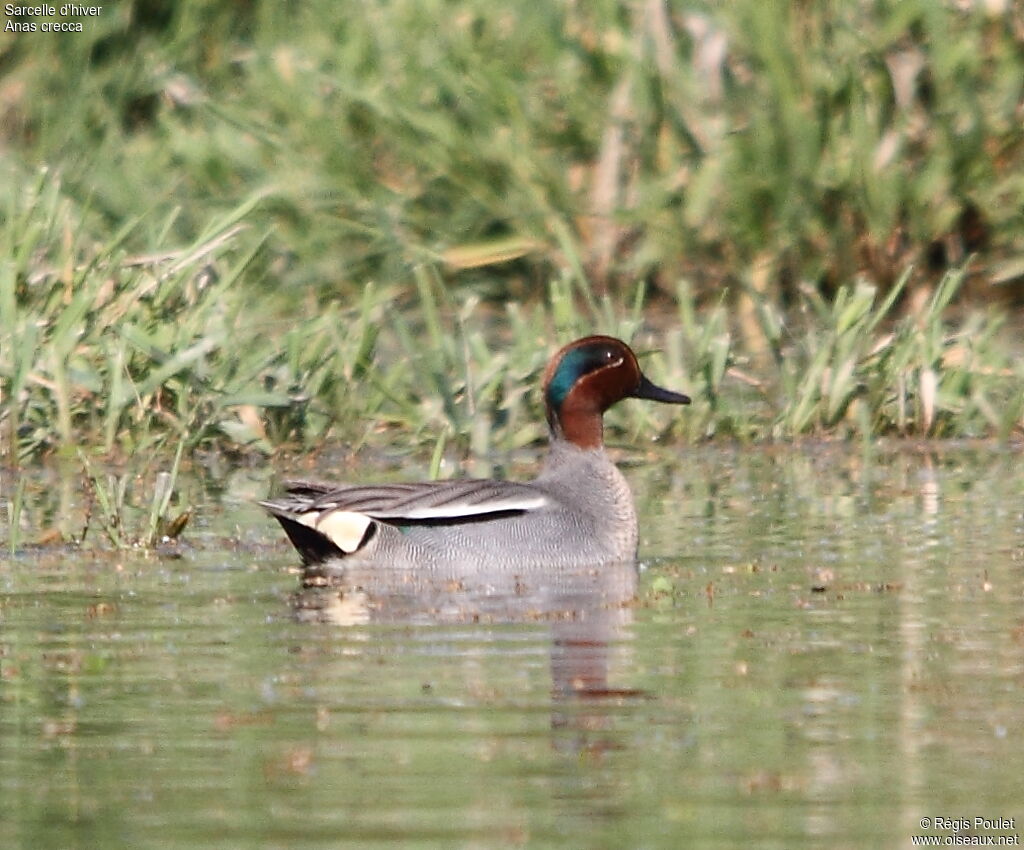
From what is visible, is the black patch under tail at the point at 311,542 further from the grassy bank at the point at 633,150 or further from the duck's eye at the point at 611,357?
the grassy bank at the point at 633,150

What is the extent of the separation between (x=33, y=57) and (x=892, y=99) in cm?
473

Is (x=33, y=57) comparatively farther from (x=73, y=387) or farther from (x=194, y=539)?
(x=194, y=539)

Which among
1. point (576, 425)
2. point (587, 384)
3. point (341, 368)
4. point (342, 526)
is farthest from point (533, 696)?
point (341, 368)

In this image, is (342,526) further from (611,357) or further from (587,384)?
(611,357)

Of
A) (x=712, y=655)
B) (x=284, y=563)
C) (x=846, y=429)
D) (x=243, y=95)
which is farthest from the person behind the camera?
(x=243, y=95)

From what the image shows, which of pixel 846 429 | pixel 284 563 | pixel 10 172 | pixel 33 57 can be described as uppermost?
pixel 33 57

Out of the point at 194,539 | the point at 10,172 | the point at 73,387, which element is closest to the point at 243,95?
the point at 10,172

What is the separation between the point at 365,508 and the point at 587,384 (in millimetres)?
1260

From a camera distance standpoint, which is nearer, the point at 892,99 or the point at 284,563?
the point at 284,563

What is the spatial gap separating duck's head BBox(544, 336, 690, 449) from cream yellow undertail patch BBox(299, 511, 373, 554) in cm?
107

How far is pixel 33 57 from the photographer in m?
14.8

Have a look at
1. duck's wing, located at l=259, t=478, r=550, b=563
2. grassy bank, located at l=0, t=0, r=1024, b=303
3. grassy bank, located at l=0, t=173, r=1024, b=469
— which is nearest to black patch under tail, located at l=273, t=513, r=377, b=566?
duck's wing, located at l=259, t=478, r=550, b=563

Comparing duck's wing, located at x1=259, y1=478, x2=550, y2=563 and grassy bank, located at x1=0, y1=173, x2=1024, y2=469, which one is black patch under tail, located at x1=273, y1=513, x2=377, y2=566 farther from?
grassy bank, located at x1=0, y1=173, x2=1024, y2=469

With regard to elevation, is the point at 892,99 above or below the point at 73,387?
above
